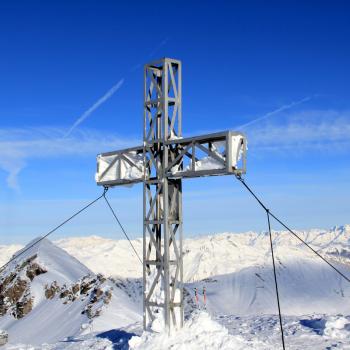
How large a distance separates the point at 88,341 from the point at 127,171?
724cm

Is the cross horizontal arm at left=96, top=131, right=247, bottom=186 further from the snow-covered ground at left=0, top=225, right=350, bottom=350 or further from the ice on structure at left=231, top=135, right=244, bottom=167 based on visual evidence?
the snow-covered ground at left=0, top=225, right=350, bottom=350

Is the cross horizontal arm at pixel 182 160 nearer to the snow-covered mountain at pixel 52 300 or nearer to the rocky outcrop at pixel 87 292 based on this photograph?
the snow-covered mountain at pixel 52 300

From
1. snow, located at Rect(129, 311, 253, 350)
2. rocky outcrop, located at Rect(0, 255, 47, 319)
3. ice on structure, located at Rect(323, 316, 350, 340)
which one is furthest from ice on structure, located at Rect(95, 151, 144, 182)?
rocky outcrop, located at Rect(0, 255, 47, 319)

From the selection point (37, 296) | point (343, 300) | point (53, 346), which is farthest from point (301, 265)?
point (53, 346)

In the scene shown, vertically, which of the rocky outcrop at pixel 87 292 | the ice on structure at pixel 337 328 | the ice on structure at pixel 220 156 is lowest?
the ice on structure at pixel 337 328

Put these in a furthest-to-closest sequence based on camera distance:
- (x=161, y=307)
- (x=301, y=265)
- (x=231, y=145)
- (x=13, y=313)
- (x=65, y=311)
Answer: (x=301, y=265)
(x=13, y=313)
(x=65, y=311)
(x=161, y=307)
(x=231, y=145)

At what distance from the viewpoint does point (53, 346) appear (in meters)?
21.1

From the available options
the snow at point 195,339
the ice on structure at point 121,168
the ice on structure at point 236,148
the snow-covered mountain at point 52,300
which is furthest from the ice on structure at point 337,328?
the snow-covered mountain at point 52,300

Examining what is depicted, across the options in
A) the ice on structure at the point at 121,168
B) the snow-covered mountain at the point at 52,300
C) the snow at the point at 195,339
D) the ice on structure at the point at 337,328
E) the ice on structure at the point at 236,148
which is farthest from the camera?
the snow-covered mountain at the point at 52,300

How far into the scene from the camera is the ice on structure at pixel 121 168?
17198 millimetres

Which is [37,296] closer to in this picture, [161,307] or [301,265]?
[161,307]

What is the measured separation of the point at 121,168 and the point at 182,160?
102 inches

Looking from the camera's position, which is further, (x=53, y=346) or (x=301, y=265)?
(x=301, y=265)

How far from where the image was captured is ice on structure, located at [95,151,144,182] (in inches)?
677
